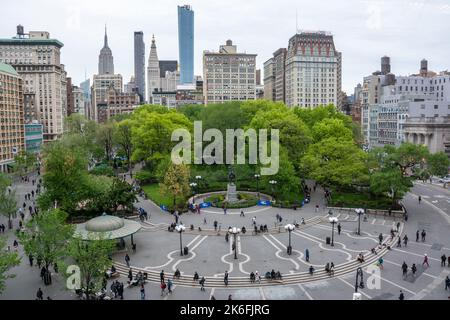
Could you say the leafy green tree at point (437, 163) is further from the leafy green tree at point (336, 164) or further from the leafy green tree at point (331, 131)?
the leafy green tree at point (331, 131)

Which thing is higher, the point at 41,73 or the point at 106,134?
the point at 41,73

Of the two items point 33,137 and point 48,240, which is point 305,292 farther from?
point 33,137

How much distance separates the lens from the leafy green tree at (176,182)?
50.9 m

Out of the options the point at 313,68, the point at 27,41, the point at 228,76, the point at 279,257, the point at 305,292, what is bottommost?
the point at 305,292

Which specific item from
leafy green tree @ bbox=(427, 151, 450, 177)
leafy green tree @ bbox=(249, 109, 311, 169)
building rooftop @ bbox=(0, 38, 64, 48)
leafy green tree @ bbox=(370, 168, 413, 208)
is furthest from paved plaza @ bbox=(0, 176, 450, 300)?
building rooftop @ bbox=(0, 38, 64, 48)

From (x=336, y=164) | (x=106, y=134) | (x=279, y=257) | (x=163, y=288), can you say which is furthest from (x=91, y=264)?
(x=106, y=134)

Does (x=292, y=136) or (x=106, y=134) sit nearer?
(x=292, y=136)

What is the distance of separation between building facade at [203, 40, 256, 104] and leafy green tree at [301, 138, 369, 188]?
111m

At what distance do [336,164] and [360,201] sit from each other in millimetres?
5944

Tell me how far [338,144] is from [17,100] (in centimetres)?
7357

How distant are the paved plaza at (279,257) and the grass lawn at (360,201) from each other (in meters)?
2.51

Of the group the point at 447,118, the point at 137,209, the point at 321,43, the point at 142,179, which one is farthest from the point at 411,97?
the point at 137,209

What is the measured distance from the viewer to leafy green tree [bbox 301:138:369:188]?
5528 centimetres

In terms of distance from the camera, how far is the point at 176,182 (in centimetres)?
5125
